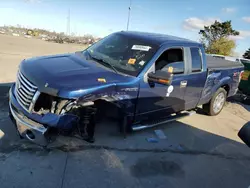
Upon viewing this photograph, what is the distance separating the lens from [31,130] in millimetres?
3361

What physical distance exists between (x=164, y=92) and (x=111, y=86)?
126 centimetres

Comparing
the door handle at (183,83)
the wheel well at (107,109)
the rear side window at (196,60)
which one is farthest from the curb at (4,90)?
the rear side window at (196,60)

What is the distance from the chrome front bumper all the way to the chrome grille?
18cm

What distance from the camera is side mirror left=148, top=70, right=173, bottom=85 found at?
12.9 feet

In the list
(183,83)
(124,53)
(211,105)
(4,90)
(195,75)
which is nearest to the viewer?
(124,53)

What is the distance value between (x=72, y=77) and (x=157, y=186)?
1.96 meters

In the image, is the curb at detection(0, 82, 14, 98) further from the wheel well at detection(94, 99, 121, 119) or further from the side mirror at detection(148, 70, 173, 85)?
the side mirror at detection(148, 70, 173, 85)

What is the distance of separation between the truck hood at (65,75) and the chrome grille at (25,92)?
0.24 feet

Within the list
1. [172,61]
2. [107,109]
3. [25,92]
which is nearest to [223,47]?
[172,61]

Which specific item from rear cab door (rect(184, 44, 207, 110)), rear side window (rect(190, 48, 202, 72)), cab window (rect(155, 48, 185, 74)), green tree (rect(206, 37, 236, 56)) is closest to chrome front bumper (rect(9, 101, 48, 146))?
cab window (rect(155, 48, 185, 74))

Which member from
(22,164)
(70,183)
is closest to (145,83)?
(70,183)

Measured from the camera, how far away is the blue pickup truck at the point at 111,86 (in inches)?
134

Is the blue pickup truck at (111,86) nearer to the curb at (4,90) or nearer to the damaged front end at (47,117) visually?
the damaged front end at (47,117)

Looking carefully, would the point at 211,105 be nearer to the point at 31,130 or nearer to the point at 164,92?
the point at 164,92
